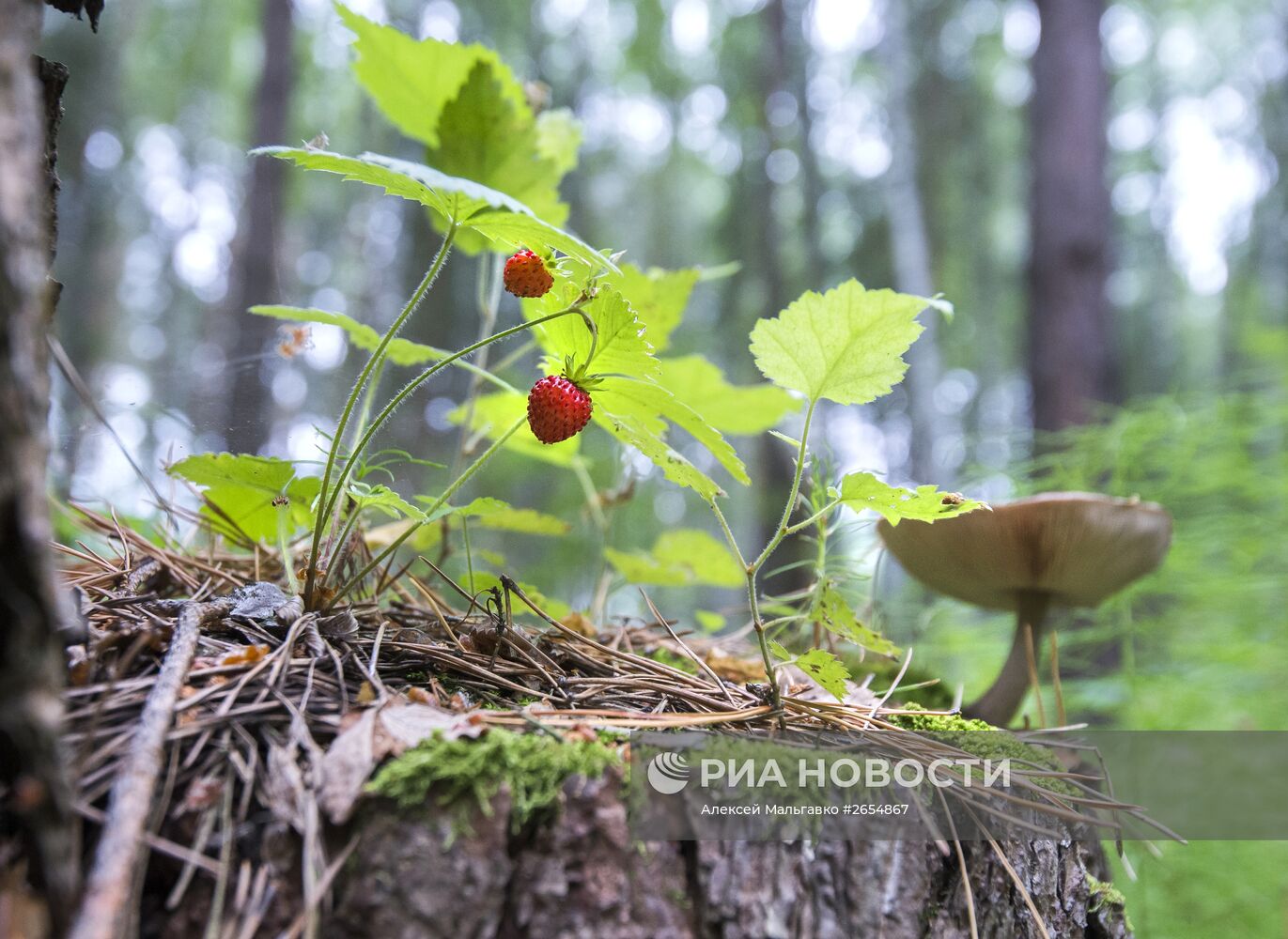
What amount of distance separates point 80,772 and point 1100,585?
1715 mm

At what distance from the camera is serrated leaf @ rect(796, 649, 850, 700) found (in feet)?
2.96

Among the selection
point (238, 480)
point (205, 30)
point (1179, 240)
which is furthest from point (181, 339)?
point (1179, 240)

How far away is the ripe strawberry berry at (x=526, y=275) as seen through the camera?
93 cm

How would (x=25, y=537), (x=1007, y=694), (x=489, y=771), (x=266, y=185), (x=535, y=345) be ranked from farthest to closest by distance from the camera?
(x=266, y=185) → (x=1007, y=694) → (x=535, y=345) → (x=489, y=771) → (x=25, y=537)

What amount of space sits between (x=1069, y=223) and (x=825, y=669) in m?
3.57

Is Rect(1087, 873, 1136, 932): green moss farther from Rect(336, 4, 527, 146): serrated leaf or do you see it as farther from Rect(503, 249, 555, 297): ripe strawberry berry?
Rect(336, 4, 527, 146): serrated leaf

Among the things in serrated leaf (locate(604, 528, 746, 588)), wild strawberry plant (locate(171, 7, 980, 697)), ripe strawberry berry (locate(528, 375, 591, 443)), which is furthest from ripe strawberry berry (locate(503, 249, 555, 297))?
serrated leaf (locate(604, 528, 746, 588))

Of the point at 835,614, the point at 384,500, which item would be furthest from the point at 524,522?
the point at 835,614

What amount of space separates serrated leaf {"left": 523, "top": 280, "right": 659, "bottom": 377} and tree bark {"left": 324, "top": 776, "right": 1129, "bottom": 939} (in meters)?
0.46

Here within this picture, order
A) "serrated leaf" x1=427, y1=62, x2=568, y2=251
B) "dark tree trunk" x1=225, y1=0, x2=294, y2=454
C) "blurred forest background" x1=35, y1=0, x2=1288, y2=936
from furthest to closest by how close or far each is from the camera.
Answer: "dark tree trunk" x1=225, y1=0, x2=294, y2=454 < "blurred forest background" x1=35, y1=0, x2=1288, y2=936 < "serrated leaf" x1=427, y1=62, x2=568, y2=251

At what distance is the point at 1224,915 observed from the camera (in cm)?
299

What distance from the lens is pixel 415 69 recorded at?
1269 millimetres

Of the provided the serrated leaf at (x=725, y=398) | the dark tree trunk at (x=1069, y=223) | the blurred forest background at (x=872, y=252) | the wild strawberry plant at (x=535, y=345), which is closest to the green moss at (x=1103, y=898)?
the blurred forest background at (x=872, y=252)

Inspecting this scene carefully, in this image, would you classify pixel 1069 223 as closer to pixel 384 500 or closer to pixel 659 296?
pixel 659 296
